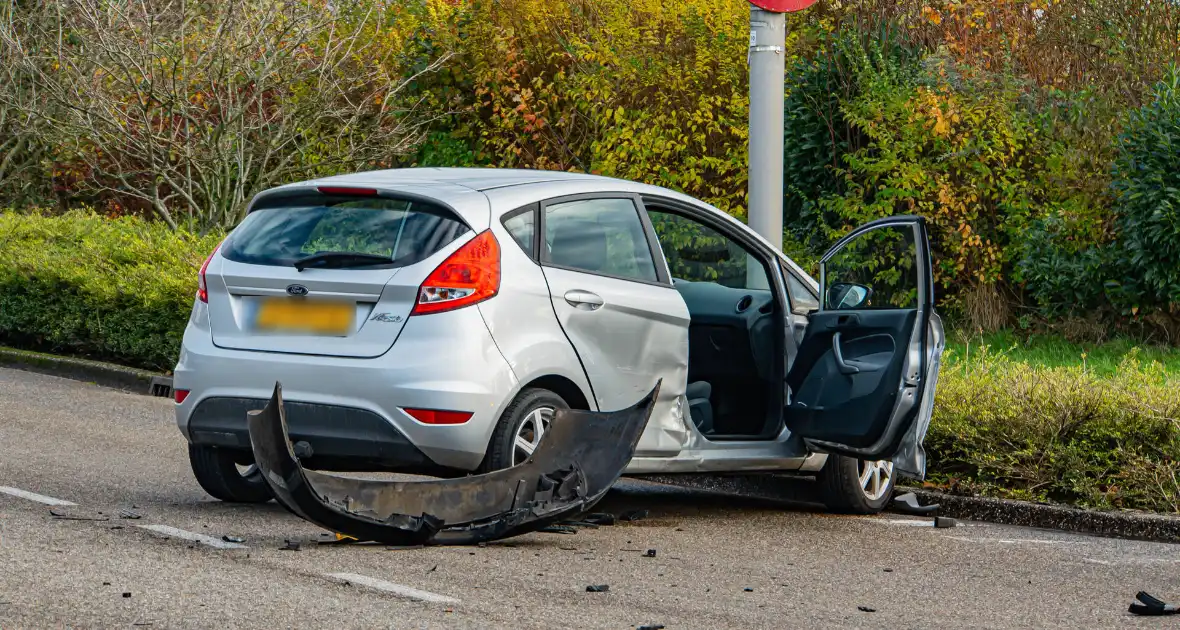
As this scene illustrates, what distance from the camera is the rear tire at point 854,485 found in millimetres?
7828

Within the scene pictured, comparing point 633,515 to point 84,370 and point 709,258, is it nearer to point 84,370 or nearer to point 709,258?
point 709,258

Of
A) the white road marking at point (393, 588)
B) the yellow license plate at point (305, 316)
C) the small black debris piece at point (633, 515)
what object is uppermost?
the yellow license plate at point (305, 316)

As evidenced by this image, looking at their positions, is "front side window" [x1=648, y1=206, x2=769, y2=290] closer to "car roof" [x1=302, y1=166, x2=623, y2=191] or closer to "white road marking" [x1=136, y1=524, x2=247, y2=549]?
"car roof" [x1=302, y1=166, x2=623, y2=191]

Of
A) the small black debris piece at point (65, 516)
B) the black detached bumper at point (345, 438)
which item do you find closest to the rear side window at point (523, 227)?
the black detached bumper at point (345, 438)

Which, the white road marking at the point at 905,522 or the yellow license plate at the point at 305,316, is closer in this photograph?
the yellow license plate at the point at 305,316

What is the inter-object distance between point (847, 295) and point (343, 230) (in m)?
2.35

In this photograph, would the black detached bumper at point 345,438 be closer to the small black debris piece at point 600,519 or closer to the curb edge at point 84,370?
the small black debris piece at point 600,519

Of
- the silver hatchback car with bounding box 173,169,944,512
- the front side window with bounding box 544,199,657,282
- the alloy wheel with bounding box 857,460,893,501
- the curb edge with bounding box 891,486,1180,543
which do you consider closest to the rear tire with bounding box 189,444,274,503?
the silver hatchback car with bounding box 173,169,944,512

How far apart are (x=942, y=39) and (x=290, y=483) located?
37.5 ft

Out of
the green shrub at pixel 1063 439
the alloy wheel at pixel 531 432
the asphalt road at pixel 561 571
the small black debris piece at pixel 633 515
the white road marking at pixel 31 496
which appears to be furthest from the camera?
the green shrub at pixel 1063 439

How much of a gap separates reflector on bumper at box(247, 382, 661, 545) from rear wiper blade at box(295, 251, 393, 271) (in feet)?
2.33

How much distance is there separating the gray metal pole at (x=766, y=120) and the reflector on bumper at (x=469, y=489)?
2.76 metres

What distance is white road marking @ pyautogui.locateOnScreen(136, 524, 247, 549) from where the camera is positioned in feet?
20.8

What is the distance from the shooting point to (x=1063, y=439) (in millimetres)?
8047
